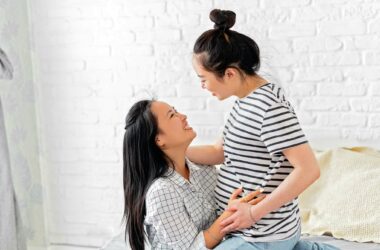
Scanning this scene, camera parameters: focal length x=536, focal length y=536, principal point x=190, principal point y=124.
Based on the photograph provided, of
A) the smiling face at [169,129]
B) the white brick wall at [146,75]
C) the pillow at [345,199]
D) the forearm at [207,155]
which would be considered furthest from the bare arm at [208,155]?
the white brick wall at [146,75]

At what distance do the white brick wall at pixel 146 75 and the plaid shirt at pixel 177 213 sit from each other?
2.99 ft

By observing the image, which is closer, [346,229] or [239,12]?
[346,229]

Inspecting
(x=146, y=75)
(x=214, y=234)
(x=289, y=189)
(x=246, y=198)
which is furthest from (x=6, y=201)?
(x=289, y=189)

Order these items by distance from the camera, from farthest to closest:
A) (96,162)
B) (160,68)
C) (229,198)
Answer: (96,162), (160,68), (229,198)

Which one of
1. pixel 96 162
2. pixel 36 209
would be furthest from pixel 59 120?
pixel 36 209

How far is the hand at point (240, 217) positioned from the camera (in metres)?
1.41

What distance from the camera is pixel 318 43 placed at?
7.61 ft

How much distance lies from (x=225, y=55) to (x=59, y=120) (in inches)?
61.4

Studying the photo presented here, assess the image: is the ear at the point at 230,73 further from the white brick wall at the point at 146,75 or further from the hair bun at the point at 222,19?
the white brick wall at the point at 146,75

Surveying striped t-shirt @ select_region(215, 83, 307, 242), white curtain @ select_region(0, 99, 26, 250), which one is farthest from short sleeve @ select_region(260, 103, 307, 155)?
white curtain @ select_region(0, 99, 26, 250)

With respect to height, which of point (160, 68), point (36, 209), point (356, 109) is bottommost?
point (36, 209)

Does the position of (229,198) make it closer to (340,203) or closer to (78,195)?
(340,203)

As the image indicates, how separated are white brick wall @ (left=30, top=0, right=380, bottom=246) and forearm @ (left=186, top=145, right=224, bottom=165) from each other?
742 mm

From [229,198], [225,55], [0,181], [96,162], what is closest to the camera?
[225,55]
